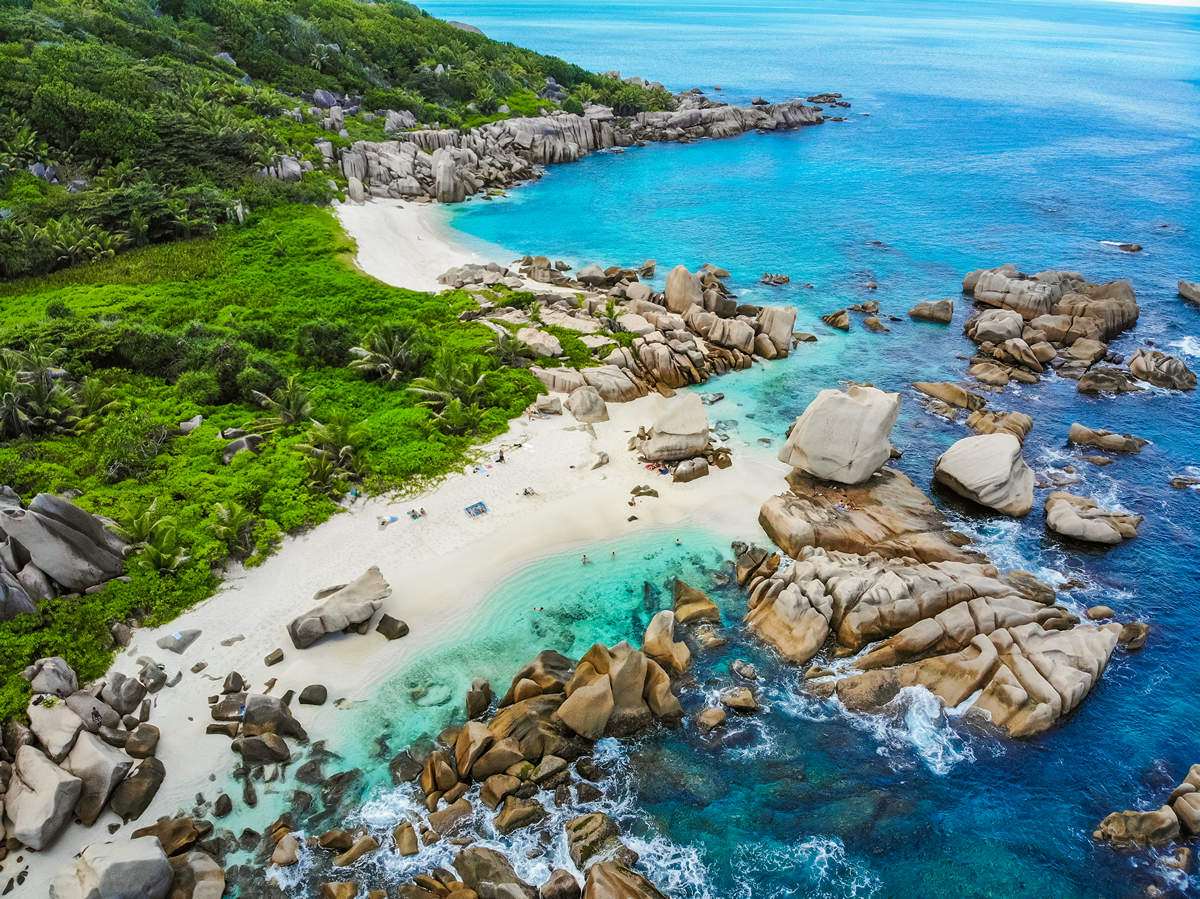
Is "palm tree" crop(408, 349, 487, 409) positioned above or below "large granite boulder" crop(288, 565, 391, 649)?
above

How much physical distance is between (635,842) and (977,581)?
1556 centimetres

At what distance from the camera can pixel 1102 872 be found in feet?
61.1

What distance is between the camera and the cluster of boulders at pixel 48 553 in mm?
22703

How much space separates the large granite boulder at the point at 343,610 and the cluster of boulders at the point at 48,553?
7017mm

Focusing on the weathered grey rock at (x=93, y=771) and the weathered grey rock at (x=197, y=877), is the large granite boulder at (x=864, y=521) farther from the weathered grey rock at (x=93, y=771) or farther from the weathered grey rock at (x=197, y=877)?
the weathered grey rock at (x=93, y=771)

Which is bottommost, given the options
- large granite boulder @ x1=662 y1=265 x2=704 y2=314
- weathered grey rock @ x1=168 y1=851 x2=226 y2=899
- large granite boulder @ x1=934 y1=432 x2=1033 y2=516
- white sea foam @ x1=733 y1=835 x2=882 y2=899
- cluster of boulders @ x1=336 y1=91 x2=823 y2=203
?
white sea foam @ x1=733 y1=835 x2=882 y2=899

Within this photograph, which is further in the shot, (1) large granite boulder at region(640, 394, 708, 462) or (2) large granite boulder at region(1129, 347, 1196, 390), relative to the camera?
(2) large granite boulder at region(1129, 347, 1196, 390)

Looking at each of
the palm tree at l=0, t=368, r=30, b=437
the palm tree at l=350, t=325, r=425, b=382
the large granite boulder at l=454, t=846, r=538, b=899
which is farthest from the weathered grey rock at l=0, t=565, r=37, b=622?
the palm tree at l=350, t=325, r=425, b=382

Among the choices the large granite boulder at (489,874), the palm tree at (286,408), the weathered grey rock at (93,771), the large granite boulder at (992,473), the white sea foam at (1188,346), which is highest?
the palm tree at (286,408)

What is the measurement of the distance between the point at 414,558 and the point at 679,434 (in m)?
13.2

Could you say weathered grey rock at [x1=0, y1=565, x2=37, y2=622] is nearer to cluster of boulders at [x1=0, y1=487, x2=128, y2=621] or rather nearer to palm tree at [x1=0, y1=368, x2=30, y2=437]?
cluster of boulders at [x1=0, y1=487, x2=128, y2=621]

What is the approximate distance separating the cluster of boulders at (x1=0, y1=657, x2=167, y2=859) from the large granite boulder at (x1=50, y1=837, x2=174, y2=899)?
1733 mm

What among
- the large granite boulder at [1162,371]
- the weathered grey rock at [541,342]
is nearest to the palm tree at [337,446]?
the weathered grey rock at [541,342]

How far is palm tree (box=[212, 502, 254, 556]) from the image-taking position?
86.5 feet
